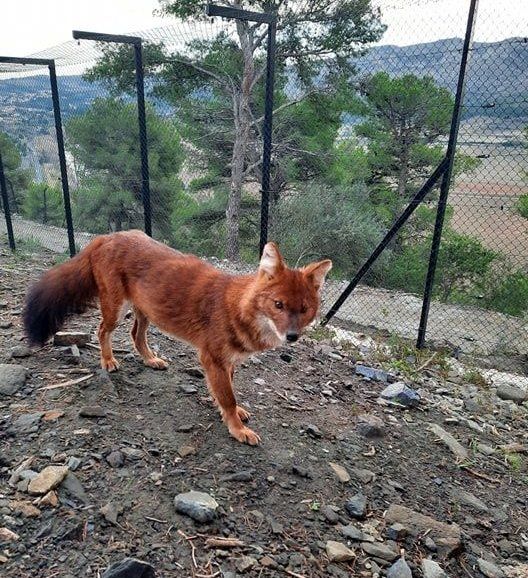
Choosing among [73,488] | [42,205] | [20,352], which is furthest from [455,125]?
[42,205]

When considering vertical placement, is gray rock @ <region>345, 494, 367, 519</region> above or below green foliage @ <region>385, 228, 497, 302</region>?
above

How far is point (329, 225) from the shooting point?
1275cm

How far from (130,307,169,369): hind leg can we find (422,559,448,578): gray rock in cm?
257

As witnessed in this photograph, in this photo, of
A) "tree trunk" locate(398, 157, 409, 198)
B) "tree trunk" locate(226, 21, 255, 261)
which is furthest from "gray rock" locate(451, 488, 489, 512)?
"tree trunk" locate(226, 21, 255, 261)

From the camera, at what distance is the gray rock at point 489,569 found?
2.83 meters

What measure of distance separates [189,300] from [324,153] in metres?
9.99

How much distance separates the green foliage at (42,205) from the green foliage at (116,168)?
1364 millimetres

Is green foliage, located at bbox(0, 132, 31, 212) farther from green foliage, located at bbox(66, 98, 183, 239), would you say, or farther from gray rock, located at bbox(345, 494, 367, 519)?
gray rock, located at bbox(345, 494, 367, 519)

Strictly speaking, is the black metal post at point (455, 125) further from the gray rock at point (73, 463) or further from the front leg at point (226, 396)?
the gray rock at point (73, 463)

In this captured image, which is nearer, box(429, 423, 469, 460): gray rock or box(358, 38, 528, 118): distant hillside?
box(429, 423, 469, 460): gray rock

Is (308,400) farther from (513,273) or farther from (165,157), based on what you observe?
(165,157)

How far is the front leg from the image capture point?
3.57 meters

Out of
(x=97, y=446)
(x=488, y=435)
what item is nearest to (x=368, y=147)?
(x=488, y=435)

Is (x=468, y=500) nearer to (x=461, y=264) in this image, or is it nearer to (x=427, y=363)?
(x=427, y=363)
